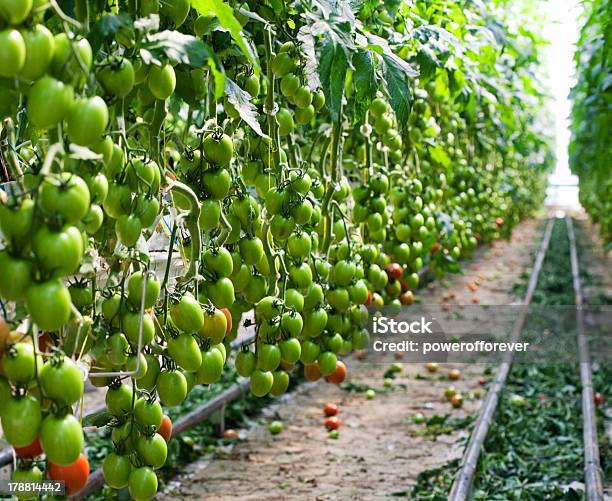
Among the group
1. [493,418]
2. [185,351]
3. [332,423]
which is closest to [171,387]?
[185,351]

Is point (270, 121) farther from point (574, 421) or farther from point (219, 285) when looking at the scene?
point (574, 421)

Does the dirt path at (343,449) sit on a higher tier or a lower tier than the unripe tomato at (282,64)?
lower

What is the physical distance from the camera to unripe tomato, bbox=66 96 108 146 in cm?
114

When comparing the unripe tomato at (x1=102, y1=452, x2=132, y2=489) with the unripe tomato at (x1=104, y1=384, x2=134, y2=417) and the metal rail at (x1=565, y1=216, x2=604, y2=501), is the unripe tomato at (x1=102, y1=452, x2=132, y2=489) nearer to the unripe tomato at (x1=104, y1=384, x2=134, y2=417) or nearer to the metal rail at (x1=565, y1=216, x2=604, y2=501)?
the unripe tomato at (x1=104, y1=384, x2=134, y2=417)

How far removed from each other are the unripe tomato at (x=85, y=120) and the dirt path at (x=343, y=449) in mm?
3371

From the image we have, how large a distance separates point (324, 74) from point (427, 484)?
10.1 feet

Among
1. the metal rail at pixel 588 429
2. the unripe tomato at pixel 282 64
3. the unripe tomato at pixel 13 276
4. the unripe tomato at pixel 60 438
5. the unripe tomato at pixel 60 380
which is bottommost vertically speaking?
the metal rail at pixel 588 429

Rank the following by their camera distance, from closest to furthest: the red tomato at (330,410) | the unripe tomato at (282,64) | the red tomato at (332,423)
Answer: the unripe tomato at (282,64)
the red tomato at (332,423)
the red tomato at (330,410)

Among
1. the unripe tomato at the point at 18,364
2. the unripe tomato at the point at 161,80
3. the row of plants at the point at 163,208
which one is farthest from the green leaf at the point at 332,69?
the unripe tomato at the point at 18,364

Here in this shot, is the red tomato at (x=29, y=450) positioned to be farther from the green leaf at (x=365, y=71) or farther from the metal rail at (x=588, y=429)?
the metal rail at (x=588, y=429)

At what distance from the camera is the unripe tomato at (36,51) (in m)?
1.10

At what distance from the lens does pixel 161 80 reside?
1423mm

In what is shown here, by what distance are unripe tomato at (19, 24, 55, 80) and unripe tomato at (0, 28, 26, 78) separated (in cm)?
2

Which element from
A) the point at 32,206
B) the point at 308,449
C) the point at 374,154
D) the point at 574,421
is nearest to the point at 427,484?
the point at 308,449
